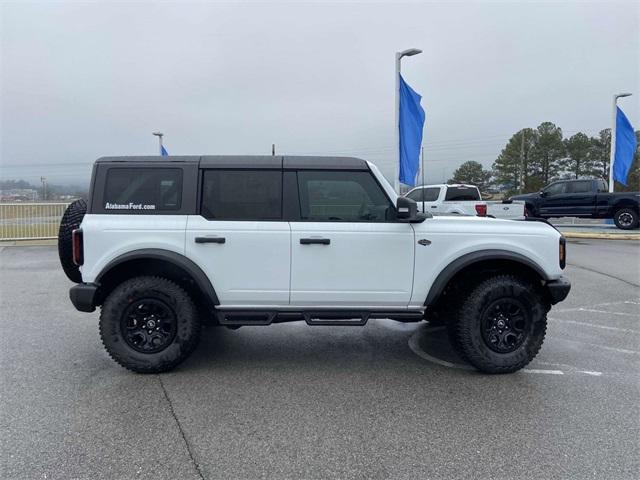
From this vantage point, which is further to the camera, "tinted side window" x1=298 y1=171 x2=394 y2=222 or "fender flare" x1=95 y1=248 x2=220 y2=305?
"tinted side window" x1=298 y1=171 x2=394 y2=222

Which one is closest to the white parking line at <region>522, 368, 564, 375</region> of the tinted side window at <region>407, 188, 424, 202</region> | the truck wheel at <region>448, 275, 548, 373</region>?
the truck wheel at <region>448, 275, 548, 373</region>

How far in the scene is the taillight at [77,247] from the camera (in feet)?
13.1

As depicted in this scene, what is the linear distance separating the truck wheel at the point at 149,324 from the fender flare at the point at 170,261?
0.64 feet

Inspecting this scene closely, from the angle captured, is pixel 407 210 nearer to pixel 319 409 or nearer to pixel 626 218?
pixel 319 409

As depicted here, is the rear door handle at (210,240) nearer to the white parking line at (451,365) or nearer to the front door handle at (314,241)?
the front door handle at (314,241)

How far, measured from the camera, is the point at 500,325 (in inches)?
164

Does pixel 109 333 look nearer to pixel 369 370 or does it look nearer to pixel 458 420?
pixel 369 370

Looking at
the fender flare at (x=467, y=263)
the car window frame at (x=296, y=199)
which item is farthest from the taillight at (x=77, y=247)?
the fender flare at (x=467, y=263)

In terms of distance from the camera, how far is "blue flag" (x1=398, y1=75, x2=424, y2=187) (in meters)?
13.7

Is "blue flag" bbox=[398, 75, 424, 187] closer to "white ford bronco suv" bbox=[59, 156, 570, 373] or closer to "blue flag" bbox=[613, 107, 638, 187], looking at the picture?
"white ford bronco suv" bbox=[59, 156, 570, 373]

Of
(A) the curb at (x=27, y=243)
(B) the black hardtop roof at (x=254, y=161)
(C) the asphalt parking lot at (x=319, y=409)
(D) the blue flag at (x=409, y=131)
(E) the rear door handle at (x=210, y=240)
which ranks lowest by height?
(C) the asphalt parking lot at (x=319, y=409)

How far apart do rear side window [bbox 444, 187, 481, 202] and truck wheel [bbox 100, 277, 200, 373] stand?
11943mm

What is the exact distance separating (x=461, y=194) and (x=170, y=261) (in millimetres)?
12541

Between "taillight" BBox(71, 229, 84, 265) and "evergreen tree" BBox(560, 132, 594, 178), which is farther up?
"evergreen tree" BBox(560, 132, 594, 178)
